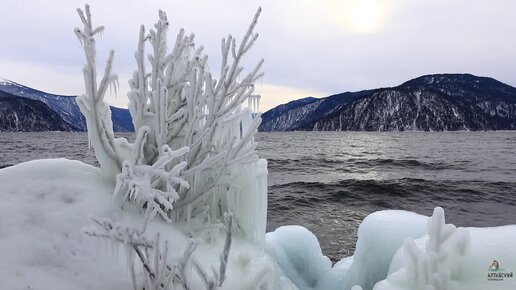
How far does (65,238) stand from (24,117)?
668ft

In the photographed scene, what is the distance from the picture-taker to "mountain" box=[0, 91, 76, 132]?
171000mm

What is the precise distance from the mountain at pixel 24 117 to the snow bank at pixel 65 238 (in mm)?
201016

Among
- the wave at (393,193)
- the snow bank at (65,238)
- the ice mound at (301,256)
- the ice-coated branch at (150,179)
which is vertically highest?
the ice-coated branch at (150,179)

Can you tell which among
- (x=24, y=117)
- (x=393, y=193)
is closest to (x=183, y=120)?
(x=393, y=193)

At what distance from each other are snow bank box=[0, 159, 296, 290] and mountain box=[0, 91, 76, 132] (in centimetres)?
20102

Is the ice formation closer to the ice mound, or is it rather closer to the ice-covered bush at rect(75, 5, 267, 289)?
the ice-covered bush at rect(75, 5, 267, 289)

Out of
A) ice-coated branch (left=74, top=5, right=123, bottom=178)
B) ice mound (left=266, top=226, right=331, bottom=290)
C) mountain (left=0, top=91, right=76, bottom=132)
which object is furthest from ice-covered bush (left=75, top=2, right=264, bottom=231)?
mountain (left=0, top=91, right=76, bottom=132)

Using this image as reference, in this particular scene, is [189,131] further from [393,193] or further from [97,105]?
[393,193]

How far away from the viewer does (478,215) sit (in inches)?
568

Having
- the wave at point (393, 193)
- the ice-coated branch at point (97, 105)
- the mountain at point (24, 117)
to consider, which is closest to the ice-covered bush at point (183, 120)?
the ice-coated branch at point (97, 105)

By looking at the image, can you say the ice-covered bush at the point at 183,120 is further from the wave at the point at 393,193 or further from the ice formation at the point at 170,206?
the wave at the point at 393,193

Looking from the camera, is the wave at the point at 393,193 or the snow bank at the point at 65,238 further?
the wave at the point at 393,193

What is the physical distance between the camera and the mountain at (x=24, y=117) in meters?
171

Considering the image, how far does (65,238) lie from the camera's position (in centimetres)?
301
